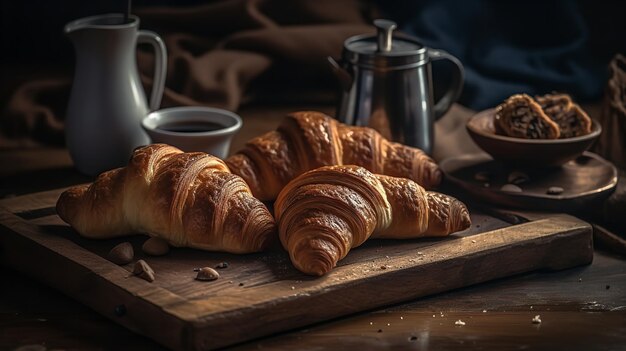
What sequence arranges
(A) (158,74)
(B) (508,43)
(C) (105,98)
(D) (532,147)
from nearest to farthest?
(D) (532,147) → (C) (105,98) → (A) (158,74) → (B) (508,43)

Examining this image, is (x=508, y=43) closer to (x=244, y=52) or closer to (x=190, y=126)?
(x=244, y=52)

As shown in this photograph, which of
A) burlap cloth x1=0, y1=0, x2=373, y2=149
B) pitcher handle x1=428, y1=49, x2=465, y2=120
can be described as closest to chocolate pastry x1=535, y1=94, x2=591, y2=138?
pitcher handle x1=428, y1=49, x2=465, y2=120

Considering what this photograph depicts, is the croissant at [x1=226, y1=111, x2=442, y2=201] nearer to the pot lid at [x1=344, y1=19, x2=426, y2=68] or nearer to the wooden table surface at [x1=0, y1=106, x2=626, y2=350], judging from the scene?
the pot lid at [x1=344, y1=19, x2=426, y2=68]

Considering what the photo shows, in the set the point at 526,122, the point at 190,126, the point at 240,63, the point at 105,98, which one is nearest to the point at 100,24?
the point at 105,98

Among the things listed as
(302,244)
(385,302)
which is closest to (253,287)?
(302,244)

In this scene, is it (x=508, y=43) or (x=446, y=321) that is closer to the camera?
(x=446, y=321)

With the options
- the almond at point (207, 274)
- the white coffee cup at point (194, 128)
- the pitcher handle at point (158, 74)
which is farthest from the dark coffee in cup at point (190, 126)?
the almond at point (207, 274)

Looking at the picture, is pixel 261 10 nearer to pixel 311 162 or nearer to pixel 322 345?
pixel 311 162

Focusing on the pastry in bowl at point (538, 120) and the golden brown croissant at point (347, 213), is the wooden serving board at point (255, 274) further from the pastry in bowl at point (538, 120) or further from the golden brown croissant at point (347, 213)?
the pastry in bowl at point (538, 120)
